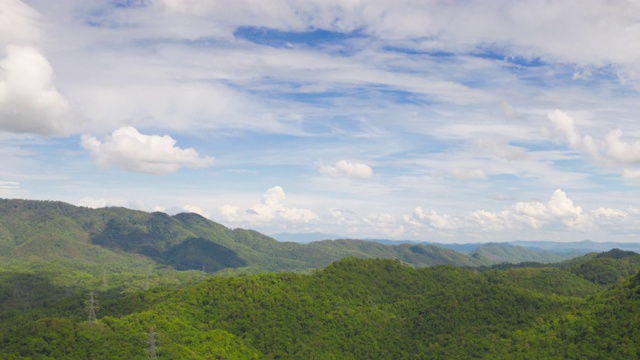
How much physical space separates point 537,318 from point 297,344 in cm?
8441

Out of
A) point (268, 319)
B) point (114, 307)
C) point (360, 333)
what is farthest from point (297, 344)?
point (114, 307)

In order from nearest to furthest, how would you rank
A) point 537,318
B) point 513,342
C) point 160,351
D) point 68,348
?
point 68,348 → point 160,351 → point 513,342 → point 537,318

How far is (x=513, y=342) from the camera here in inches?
6058

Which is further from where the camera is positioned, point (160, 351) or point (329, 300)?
point (329, 300)

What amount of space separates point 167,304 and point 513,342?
12178 cm

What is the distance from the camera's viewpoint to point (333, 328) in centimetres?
18275

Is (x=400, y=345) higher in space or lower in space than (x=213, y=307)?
lower

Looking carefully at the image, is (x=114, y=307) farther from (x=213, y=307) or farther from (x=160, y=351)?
(x=160, y=351)

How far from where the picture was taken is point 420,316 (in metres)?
194

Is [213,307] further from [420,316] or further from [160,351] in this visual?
[420,316]

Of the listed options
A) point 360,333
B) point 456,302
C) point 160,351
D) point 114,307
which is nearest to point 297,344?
point 360,333

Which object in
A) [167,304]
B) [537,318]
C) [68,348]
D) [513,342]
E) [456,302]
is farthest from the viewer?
[456,302]

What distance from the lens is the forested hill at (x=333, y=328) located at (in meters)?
130

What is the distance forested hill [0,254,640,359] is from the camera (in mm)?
129625
